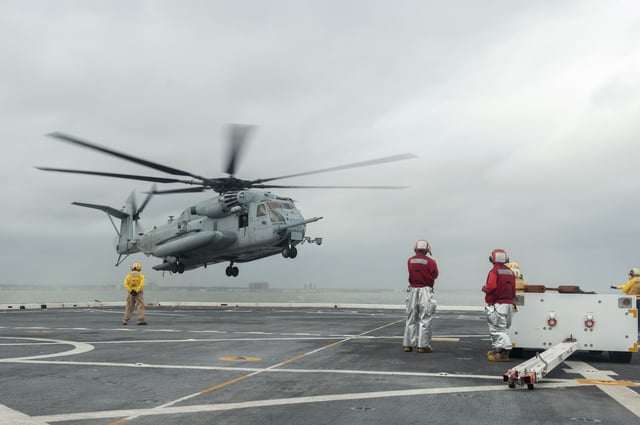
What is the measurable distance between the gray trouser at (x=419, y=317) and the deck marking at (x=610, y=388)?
281 centimetres

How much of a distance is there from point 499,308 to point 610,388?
318 centimetres

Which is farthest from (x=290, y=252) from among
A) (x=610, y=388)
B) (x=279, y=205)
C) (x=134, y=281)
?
(x=610, y=388)

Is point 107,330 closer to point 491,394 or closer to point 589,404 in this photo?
point 491,394

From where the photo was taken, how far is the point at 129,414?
6246mm

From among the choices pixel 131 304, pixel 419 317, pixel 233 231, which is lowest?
pixel 131 304

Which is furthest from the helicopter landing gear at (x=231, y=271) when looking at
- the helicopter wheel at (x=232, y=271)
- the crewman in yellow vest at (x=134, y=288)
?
the crewman in yellow vest at (x=134, y=288)

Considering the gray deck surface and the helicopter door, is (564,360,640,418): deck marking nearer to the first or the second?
the gray deck surface

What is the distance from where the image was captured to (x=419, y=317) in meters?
12.9

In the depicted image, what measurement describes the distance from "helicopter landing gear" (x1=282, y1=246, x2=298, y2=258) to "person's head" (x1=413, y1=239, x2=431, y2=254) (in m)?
19.2

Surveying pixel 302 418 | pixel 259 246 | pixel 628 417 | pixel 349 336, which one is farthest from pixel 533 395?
pixel 259 246

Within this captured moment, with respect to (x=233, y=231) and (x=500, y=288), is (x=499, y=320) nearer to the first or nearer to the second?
(x=500, y=288)

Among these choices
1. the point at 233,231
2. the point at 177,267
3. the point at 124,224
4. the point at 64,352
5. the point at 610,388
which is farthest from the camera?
the point at 124,224

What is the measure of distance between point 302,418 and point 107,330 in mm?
13460

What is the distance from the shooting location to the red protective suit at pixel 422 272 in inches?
515
